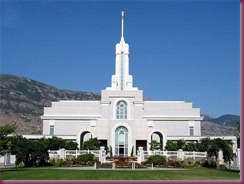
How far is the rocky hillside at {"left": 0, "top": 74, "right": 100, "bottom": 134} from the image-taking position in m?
108

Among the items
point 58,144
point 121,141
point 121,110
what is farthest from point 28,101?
point 58,144

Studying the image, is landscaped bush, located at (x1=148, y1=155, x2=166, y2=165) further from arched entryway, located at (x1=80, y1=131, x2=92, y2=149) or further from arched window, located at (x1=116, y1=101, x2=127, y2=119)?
arched entryway, located at (x1=80, y1=131, x2=92, y2=149)

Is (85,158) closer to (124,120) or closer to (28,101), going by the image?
(124,120)

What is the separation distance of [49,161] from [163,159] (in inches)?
401

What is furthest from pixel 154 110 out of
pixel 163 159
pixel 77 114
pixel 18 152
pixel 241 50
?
pixel 241 50

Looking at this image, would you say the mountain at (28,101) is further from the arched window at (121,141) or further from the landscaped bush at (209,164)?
the landscaped bush at (209,164)

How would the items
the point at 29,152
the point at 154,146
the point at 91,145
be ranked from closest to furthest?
the point at 29,152 < the point at 91,145 < the point at 154,146

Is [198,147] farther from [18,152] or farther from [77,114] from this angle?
[77,114]

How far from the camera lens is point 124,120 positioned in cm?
5022

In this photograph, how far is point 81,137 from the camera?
169 ft

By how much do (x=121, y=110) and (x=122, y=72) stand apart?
7.56 meters

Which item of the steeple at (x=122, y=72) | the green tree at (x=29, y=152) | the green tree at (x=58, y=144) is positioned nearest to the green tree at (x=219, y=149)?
the green tree at (x=29, y=152)

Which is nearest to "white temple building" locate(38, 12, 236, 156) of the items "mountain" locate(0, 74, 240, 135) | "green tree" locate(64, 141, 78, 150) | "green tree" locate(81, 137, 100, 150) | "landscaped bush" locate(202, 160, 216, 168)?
"green tree" locate(81, 137, 100, 150)

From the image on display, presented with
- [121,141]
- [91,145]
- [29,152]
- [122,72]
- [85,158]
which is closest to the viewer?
[29,152]
